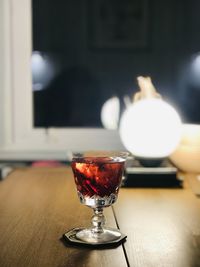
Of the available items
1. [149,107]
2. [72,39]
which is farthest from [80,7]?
[149,107]

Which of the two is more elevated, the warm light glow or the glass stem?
the warm light glow

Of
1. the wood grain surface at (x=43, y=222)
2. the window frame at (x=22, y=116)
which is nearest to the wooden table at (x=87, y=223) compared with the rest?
the wood grain surface at (x=43, y=222)

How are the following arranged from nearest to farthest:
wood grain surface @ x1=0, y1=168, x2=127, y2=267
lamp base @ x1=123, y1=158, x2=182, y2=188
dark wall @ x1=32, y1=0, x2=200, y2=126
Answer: wood grain surface @ x1=0, y1=168, x2=127, y2=267 < lamp base @ x1=123, y1=158, x2=182, y2=188 < dark wall @ x1=32, y1=0, x2=200, y2=126

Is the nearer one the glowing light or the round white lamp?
the round white lamp

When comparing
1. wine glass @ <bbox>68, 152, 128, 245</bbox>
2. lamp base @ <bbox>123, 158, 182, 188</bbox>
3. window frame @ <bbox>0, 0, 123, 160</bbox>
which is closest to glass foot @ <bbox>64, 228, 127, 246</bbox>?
wine glass @ <bbox>68, 152, 128, 245</bbox>

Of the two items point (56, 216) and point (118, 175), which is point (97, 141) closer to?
point (56, 216)

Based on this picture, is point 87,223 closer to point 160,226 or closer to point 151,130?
point 160,226

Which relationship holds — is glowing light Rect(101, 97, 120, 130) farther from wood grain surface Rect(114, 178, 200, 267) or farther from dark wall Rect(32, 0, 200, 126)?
wood grain surface Rect(114, 178, 200, 267)
